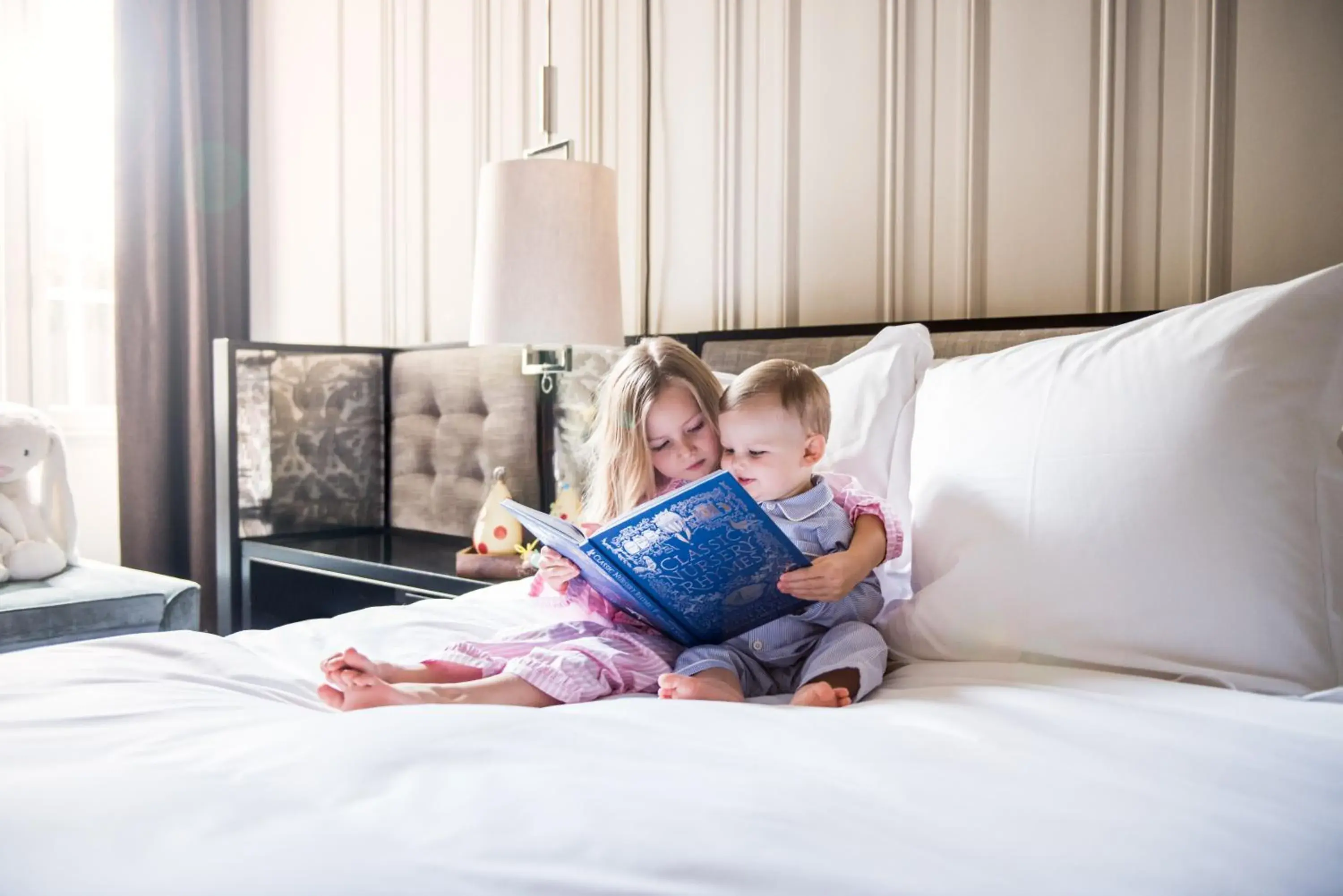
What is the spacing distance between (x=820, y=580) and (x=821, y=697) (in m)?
0.14

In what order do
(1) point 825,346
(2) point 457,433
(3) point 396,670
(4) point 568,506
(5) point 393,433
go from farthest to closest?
(5) point 393,433
(2) point 457,433
(4) point 568,506
(1) point 825,346
(3) point 396,670

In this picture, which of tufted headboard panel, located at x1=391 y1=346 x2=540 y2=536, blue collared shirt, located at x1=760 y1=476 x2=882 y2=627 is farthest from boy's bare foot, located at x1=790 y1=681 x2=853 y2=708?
tufted headboard panel, located at x1=391 y1=346 x2=540 y2=536

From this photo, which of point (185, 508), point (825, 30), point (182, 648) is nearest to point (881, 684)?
point (182, 648)

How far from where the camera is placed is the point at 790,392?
1245 mm

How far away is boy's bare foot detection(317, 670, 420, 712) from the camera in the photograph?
3.48 feet

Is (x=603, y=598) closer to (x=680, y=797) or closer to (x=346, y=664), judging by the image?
(x=346, y=664)

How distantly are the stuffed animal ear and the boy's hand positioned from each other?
2.04 metres

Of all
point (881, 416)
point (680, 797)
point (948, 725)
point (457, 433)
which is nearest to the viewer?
point (680, 797)

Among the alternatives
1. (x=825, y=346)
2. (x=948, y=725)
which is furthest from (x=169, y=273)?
(x=948, y=725)

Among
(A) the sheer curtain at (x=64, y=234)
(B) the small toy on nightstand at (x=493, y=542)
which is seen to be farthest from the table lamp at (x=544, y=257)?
(A) the sheer curtain at (x=64, y=234)

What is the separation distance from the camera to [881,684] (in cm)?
118

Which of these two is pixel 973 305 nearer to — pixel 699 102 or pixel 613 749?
pixel 699 102

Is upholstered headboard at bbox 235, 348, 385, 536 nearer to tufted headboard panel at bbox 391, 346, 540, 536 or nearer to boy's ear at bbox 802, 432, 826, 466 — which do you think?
tufted headboard panel at bbox 391, 346, 540, 536

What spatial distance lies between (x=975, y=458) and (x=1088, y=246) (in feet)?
2.60
